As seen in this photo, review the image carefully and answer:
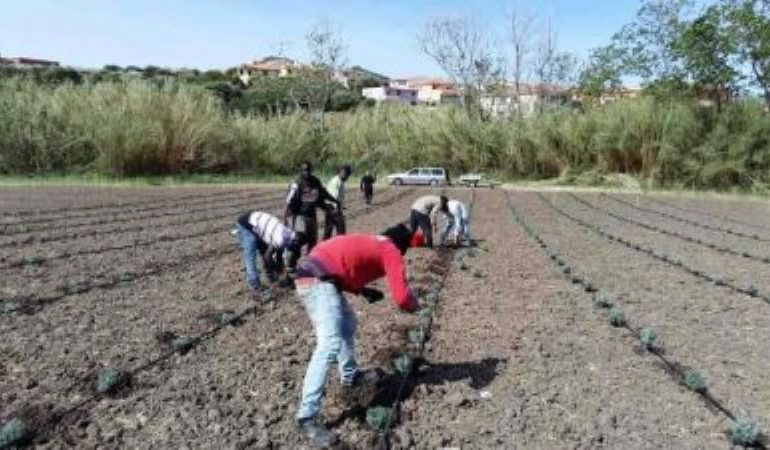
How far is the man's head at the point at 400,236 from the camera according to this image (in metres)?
5.28

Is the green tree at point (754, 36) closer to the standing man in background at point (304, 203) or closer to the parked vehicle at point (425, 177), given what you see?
the parked vehicle at point (425, 177)

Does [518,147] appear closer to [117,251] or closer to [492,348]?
[117,251]

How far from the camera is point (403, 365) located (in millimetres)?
6211

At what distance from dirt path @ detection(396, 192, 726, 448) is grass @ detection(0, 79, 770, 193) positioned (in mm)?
26271

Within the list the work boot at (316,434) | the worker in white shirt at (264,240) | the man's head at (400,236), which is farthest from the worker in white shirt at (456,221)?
the work boot at (316,434)

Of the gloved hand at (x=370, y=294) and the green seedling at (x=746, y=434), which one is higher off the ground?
the gloved hand at (x=370, y=294)

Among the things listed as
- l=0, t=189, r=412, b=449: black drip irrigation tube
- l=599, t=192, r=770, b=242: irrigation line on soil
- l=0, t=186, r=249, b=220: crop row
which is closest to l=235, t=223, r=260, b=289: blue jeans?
l=0, t=189, r=412, b=449: black drip irrigation tube

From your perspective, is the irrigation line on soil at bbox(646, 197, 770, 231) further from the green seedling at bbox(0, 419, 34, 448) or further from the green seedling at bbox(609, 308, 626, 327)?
the green seedling at bbox(0, 419, 34, 448)

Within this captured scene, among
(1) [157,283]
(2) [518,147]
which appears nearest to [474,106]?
(2) [518,147]

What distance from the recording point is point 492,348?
23.2 ft

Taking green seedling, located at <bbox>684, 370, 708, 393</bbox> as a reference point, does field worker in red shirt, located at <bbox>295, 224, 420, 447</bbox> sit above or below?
above

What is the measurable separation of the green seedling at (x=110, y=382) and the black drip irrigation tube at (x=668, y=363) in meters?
3.82

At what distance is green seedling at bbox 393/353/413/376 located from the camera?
615cm

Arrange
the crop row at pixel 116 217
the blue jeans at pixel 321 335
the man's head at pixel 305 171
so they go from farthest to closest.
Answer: the crop row at pixel 116 217 → the man's head at pixel 305 171 → the blue jeans at pixel 321 335
